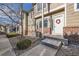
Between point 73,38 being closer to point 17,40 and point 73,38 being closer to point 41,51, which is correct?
point 41,51

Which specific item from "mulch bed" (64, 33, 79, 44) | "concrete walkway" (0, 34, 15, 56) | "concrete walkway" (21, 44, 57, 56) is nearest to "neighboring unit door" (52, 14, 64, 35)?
"mulch bed" (64, 33, 79, 44)

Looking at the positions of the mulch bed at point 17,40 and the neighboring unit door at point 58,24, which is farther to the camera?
the neighboring unit door at point 58,24

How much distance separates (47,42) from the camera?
11.3ft

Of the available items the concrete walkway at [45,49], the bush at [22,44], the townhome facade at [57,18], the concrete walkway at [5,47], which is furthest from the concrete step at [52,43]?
the concrete walkway at [5,47]

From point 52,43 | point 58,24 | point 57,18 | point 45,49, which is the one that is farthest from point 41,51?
point 57,18

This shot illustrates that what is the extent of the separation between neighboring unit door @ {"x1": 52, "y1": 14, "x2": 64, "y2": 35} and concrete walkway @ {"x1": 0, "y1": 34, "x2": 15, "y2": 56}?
3.20ft

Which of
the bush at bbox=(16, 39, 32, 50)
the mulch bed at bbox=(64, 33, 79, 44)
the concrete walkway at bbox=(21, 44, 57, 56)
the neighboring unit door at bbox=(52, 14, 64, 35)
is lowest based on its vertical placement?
the concrete walkway at bbox=(21, 44, 57, 56)

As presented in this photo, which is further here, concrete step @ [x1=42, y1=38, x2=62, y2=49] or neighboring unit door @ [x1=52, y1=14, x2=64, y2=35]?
neighboring unit door @ [x1=52, y1=14, x2=64, y2=35]

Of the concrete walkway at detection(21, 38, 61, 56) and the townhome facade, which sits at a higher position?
the townhome facade

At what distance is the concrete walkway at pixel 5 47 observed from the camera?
3.32 m

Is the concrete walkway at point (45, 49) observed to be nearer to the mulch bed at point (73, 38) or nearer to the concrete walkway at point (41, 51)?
the concrete walkway at point (41, 51)

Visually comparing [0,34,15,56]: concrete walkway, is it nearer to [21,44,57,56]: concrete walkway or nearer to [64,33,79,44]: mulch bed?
[21,44,57,56]: concrete walkway

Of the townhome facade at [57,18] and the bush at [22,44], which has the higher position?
the townhome facade at [57,18]

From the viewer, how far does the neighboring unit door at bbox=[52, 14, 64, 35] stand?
11.4ft
